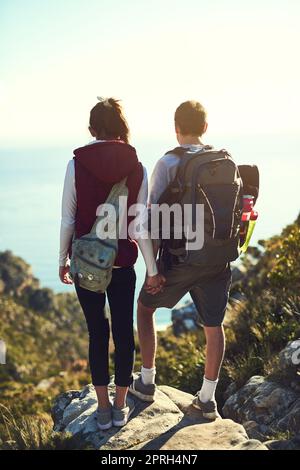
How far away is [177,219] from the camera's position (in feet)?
15.6

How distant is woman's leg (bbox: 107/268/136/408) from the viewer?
476 centimetres

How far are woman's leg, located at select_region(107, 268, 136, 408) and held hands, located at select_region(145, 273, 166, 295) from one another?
0.43 feet

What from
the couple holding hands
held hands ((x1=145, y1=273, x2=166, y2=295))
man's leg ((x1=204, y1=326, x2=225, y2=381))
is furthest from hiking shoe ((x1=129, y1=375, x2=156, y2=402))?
A: held hands ((x1=145, y1=273, x2=166, y2=295))

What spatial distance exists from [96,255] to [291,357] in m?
2.79

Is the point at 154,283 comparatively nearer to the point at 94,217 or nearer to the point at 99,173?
the point at 94,217

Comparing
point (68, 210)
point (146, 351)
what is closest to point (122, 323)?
point (146, 351)

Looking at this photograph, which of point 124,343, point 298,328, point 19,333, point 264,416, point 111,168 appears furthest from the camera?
point 19,333

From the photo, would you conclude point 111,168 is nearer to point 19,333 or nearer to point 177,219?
point 177,219

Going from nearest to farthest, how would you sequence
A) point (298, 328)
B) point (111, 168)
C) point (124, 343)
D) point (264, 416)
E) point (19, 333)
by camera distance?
point (111, 168) < point (124, 343) < point (264, 416) < point (298, 328) < point (19, 333)

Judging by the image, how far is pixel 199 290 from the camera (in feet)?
16.7

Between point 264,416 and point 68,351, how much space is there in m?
41.8

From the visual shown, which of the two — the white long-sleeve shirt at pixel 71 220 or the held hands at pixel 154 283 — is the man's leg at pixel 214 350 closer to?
the held hands at pixel 154 283

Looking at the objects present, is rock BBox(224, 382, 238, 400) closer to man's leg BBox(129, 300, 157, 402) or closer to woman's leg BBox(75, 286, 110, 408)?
man's leg BBox(129, 300, 157, 402)

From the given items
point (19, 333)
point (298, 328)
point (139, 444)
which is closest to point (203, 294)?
point (139, 444)
